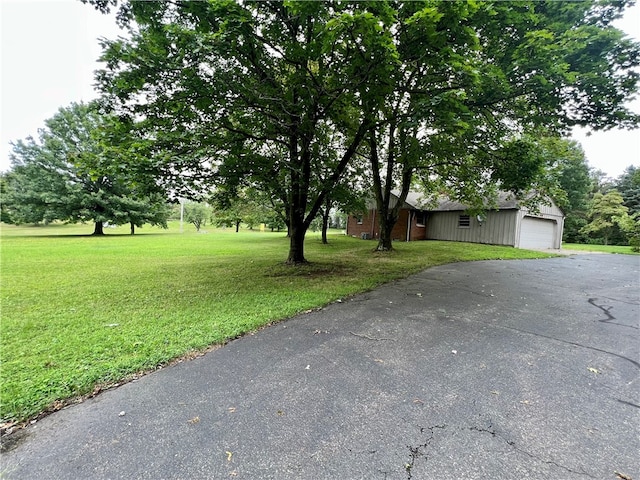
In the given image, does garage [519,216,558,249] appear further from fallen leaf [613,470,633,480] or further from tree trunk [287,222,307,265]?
fallen leaf [613,470,633,480]

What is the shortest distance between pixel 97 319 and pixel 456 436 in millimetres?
4911

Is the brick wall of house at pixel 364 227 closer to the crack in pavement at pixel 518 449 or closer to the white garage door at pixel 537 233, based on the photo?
the white garage door at pixel 537 233

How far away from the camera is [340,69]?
5.91 m

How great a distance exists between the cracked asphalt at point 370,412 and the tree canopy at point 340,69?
3.49 m

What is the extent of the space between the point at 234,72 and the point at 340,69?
7.17ft

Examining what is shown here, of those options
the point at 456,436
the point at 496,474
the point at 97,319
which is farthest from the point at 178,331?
the point at 496,474

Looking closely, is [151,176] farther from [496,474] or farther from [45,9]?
[496,474]

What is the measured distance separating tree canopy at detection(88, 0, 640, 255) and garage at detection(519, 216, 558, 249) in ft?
35.7

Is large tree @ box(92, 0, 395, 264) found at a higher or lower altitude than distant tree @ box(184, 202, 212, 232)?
higher

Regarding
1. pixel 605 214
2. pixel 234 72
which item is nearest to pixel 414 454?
pixel 234 72

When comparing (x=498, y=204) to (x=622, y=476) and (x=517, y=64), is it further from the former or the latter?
(x=622, y=476)

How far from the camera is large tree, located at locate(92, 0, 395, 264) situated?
4.29 metres

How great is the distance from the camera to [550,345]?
133 inches

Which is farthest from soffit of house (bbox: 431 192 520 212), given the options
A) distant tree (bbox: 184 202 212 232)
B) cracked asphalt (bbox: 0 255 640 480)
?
distant tree (bbox: 184 202 212 232)
